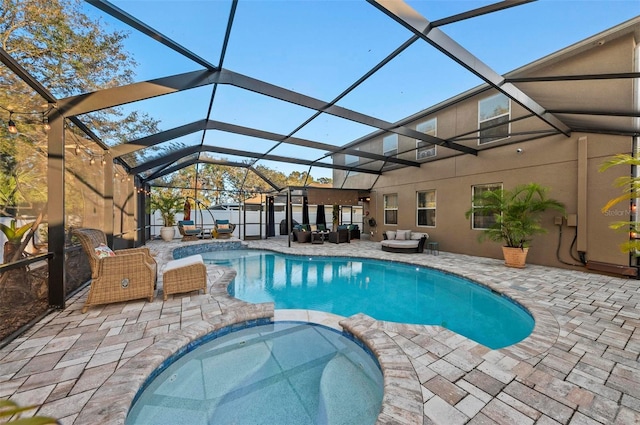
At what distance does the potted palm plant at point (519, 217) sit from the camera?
237 inches

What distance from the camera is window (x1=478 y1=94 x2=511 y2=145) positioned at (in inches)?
281

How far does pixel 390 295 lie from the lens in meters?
5.10

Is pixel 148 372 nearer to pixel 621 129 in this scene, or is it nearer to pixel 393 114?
pixel 393 114

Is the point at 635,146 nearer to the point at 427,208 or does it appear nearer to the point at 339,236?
the point at 427,208

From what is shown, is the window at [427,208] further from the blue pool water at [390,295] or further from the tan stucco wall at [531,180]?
the blue pool water at [390,295]

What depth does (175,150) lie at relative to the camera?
7.83 m

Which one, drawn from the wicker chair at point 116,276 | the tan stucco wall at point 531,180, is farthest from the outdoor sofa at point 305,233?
the wicker chair at point 116,276

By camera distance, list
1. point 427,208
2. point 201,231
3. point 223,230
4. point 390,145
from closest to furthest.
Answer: point 427,208 < point 390,145 < point 201,231 < point 223,230

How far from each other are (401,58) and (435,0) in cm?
102

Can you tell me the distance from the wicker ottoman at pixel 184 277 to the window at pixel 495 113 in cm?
787

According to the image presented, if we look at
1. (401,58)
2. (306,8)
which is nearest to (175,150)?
(306,8)

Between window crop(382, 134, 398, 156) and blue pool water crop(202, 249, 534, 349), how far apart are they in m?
5.22

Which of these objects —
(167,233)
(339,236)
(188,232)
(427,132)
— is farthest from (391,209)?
(167,233)

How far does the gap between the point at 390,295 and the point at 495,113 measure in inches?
254
